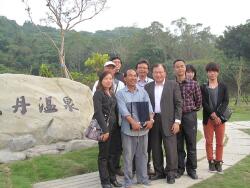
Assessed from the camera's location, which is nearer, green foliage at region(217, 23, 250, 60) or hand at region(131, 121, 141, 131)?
hand at region(131, 121, 141, 131)

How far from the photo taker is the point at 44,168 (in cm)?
517

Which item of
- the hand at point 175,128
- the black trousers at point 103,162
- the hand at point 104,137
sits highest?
the hand at point 175,128

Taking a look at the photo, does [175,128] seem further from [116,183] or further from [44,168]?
[44,168]

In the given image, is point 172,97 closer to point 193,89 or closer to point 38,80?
point 193,89

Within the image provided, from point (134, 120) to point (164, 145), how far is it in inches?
22.7

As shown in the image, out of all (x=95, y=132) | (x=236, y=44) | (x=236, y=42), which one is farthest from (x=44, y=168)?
(x=236, y=42)

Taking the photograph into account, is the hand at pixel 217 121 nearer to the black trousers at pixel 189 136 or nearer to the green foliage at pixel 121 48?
the black trousers at pixel 189 136

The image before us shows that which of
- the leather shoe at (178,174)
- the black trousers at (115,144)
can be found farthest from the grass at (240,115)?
the black trousers at (115,144)

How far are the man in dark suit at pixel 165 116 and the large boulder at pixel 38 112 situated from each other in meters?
2.52

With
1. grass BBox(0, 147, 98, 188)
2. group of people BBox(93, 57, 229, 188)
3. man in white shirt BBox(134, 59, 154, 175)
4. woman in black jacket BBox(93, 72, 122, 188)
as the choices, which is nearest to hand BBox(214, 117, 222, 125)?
group of people BBox(93, 57, 229, 188)

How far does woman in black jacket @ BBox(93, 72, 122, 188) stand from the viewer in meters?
4.12

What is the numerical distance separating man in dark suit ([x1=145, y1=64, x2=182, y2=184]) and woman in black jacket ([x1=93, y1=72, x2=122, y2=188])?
0.53 metres

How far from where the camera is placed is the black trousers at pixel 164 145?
14.8ft

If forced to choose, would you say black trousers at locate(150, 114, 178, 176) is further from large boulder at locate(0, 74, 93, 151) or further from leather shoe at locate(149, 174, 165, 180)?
large boulder at locate(0, 74, 93, 151)
